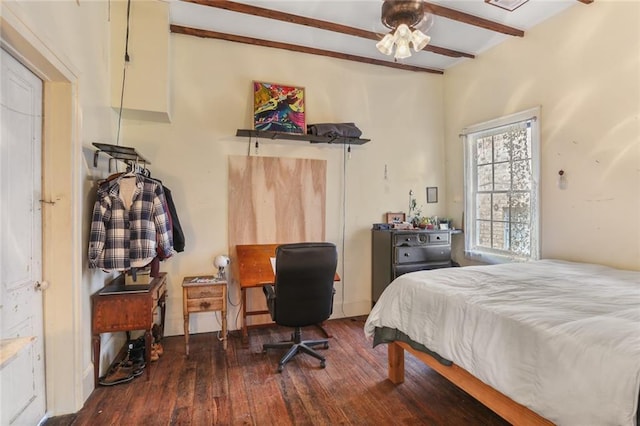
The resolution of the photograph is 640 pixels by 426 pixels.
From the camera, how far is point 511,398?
57.1 inches

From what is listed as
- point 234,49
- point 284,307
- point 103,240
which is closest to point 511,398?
point 284,307

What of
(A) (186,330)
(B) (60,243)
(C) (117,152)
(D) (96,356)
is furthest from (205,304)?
(C) (117,152)

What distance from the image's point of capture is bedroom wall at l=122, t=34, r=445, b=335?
3.31 m

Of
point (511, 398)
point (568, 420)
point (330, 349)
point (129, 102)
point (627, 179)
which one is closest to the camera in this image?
point (568, 420)

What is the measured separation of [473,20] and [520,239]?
2.24 meters

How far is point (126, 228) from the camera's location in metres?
2.41

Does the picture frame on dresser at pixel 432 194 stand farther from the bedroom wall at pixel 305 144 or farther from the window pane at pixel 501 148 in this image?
the window pane at pixel 501 148

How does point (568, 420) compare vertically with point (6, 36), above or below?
below

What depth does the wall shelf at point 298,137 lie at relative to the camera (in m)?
3.37

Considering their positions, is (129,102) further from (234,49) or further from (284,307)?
(284,307)

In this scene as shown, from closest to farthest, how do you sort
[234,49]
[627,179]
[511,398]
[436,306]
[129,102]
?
[511,398] < [436,306] < [627,179] < [129,102] < [234,49]

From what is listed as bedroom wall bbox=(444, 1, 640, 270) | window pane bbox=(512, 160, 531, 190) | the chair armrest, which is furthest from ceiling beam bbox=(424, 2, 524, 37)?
the chair armrest

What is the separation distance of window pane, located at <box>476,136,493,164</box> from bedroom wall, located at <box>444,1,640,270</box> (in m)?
0.40

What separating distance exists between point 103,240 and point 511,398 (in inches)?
103
